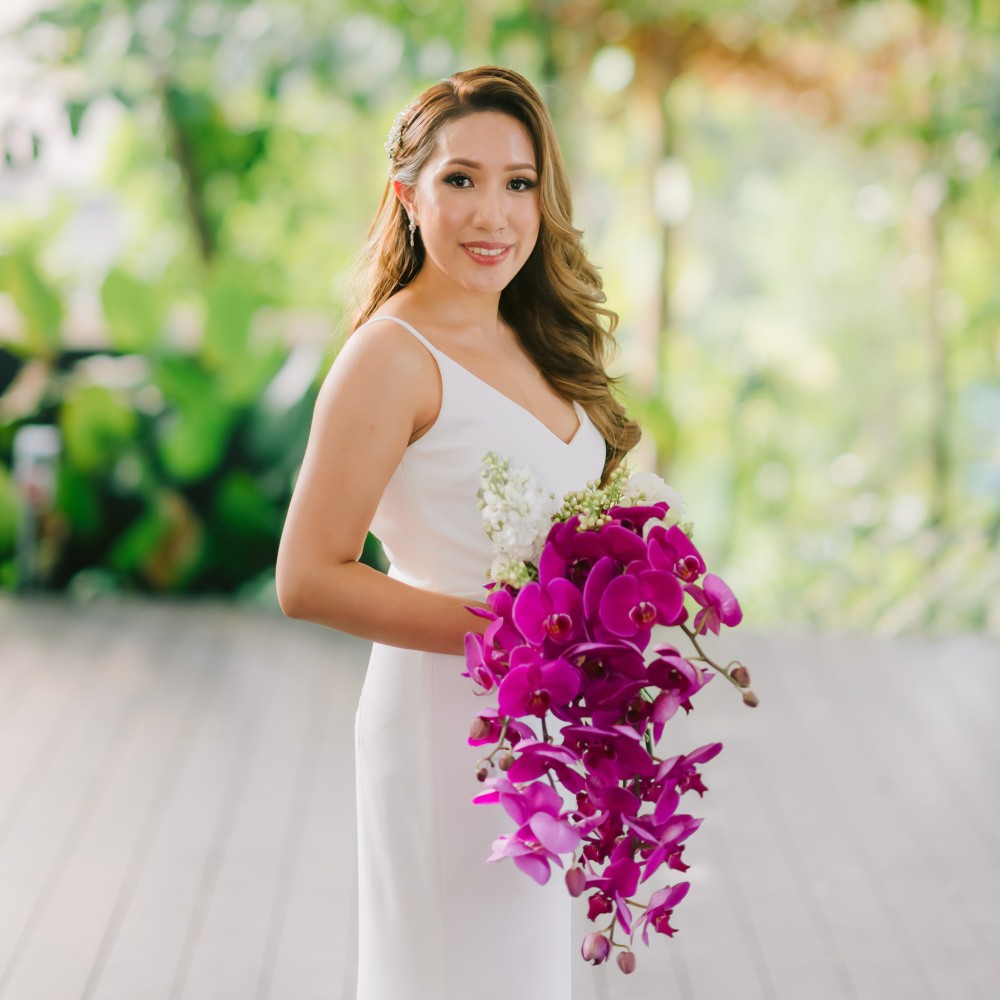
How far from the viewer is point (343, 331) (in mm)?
1862

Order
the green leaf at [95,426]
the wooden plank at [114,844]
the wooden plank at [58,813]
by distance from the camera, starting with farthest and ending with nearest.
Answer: the green leaf at [95,426] → the wooden plank at [58,813] → the wooden plank at [114,844]

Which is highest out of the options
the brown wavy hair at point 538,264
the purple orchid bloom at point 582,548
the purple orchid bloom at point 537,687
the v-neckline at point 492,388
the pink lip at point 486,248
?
the brown wavy hair at point 538,264

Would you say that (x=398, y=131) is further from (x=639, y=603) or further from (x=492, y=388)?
(x=639, y=603)

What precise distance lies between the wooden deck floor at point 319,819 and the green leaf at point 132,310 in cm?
93

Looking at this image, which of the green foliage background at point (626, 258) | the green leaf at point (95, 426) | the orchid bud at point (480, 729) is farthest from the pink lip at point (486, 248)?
the green leaf at point (95, 426)

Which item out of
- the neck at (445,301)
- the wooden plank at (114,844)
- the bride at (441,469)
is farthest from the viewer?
the wooden plank at (114,844)

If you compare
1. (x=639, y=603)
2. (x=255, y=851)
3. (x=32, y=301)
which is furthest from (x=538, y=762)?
(x=32, y=301)

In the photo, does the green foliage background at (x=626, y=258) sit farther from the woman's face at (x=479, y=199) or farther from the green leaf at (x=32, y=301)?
the woman's face at (x=479, y=199)

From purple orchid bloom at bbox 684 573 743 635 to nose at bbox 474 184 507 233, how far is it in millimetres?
457

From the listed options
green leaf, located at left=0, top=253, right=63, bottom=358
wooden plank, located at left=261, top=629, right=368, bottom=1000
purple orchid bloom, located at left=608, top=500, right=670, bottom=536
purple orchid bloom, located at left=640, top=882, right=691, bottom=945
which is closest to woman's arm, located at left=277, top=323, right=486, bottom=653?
purple orchid bloom, located at left=608, top=500, right=670, bottom=536

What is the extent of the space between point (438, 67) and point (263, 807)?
2222mm

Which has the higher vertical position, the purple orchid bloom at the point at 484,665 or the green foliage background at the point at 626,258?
the green foliage background at the point at 626,258

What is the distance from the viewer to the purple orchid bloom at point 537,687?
4.23 feet

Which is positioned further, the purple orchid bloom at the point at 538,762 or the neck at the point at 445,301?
the neck at the point at 445,301
